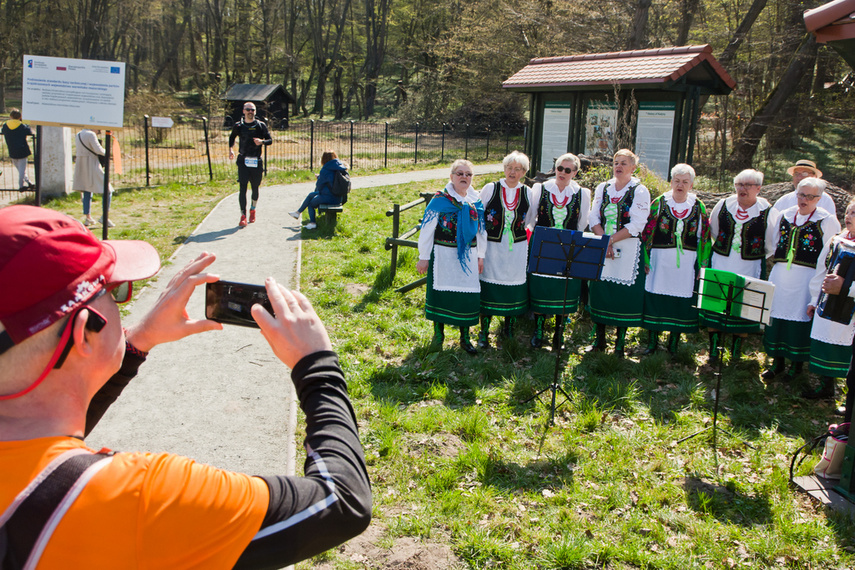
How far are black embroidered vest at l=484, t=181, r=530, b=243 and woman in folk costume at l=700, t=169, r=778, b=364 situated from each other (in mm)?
1942

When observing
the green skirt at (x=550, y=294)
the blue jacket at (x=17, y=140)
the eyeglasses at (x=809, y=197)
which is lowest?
the green skirt at (x=550, y=294)

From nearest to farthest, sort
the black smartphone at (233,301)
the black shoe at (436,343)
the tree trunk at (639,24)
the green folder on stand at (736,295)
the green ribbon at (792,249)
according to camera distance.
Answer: the black smartphone at (233,301) < the green folder on stand at (736,295) < the green ribbon at (792,249) < the black shoe at (436,343) < the tree trunk at (639,24)

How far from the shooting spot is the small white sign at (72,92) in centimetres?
712

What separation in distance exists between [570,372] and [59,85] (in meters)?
6.50

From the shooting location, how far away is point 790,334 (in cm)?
615

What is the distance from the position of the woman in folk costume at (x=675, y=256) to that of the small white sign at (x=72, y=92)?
19.8ft

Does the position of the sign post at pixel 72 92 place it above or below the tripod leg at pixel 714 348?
above

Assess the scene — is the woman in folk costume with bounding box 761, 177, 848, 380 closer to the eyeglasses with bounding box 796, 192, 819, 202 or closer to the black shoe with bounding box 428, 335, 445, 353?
the eyeglasses with bounding box 796, 192, 819, 202

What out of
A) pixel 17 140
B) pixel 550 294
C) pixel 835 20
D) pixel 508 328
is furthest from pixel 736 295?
pixel 17 140

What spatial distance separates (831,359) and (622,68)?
25.9 ft

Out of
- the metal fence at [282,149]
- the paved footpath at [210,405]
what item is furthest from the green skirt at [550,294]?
the metal fence at [282,149]

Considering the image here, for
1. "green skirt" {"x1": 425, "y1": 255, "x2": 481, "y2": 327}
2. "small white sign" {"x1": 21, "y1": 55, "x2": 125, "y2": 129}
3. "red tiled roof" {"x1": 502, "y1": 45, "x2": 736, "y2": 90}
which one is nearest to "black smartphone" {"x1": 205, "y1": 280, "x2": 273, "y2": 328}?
"green skirt" {"x1": 425, "y1": 255, "x2": 481, "y2": 327}

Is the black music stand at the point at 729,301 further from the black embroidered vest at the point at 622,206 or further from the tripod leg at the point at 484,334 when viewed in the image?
the tripod leg at the point at 484,334

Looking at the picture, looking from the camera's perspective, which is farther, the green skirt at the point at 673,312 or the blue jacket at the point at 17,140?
the blue jacket at the point at 17,140
